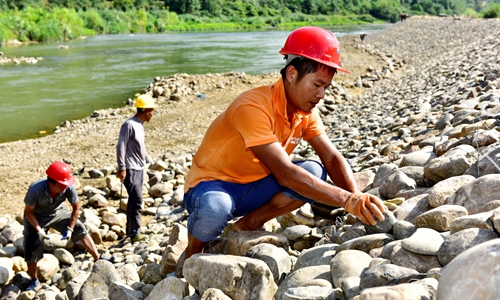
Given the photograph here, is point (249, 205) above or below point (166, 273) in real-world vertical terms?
above

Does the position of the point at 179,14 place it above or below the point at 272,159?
below

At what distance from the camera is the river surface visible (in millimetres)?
12617

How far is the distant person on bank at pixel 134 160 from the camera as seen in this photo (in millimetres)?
5355

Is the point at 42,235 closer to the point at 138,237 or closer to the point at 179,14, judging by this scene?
the point at 138,237

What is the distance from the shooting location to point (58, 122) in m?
11.9

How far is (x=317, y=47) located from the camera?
266 centimetres

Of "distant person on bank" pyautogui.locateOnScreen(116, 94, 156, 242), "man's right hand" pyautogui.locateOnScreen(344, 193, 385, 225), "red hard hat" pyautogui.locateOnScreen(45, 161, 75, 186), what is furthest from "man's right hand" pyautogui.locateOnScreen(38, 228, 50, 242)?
"man's right hand" pyautogui.locateOnScreen(344, 193, 385, 225)

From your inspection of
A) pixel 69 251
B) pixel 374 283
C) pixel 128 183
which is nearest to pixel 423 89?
pixel 128 183

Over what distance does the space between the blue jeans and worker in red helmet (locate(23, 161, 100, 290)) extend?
74.4 inches

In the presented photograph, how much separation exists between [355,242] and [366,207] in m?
0.23

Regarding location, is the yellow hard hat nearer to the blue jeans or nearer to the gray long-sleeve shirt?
the gray long-sleeve shirt

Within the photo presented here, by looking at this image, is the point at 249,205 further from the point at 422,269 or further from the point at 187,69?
the point at 187,69

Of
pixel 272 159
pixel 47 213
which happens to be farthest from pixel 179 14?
pixel 272 159

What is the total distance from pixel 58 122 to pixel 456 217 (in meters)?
10.9
